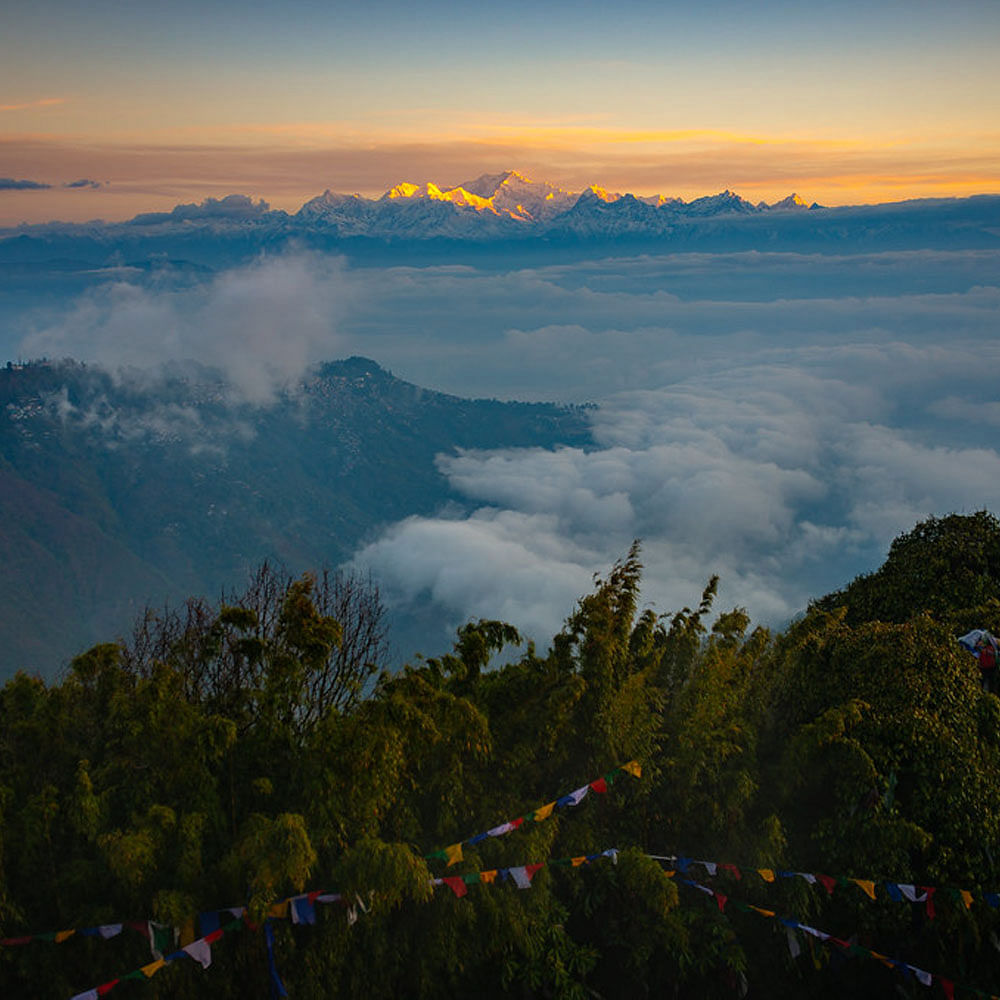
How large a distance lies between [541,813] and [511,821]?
0.41 meters

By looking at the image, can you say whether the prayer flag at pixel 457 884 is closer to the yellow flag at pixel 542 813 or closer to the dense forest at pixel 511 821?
the dense forest at pixel 511 821

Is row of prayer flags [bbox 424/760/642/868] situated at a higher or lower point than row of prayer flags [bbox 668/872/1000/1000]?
higher

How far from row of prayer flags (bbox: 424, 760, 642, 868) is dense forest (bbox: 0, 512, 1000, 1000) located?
0.05 metres

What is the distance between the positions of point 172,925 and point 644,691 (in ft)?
18.9

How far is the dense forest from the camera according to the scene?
8406 millimetres

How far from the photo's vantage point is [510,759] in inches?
408

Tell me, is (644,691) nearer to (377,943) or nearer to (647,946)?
(647,946)

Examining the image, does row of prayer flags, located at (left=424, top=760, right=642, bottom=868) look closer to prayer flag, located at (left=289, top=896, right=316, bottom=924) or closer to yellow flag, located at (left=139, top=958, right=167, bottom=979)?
prayer flag, located at (left=289, top=896, right=316, bottom=924)

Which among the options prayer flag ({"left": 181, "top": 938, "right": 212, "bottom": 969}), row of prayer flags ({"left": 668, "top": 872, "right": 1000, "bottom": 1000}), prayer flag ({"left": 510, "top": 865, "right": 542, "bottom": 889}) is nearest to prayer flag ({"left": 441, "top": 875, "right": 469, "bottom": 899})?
prayer flag ({"left": 510, "top": 865, "right": 542, "bottom": 889})

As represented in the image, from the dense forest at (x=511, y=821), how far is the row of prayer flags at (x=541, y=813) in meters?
0.05

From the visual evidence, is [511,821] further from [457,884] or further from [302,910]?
[302,910]

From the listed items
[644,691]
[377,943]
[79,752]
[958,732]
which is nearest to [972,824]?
[958,732]

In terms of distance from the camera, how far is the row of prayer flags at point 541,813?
30.0 feet

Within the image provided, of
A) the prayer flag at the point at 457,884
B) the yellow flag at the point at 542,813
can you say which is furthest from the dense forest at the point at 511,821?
the prayer flag at the point at 457,884
